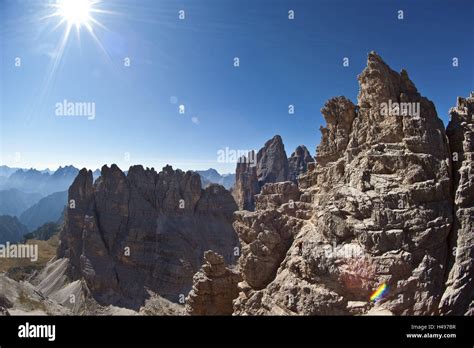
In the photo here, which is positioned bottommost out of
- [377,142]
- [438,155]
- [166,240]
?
[166,240]

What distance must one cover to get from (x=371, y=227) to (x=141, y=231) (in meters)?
93.8

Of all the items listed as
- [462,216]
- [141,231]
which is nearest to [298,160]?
[141,231]

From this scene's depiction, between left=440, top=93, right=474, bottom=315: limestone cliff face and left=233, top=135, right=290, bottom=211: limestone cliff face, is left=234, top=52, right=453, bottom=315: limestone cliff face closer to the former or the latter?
left=440, top=93, right=474, bottom=315: limestone cliff face

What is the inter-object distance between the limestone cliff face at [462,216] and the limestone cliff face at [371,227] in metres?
0.53

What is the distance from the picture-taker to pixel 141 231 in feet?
337

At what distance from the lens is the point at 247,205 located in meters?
160

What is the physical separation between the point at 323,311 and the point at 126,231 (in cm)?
9511

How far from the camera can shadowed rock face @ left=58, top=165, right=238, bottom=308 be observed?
3565 inches

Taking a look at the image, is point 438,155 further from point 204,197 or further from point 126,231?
point 204,197

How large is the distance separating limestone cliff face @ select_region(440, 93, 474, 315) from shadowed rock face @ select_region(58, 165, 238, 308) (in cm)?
7936

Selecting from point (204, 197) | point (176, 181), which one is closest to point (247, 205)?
point (204, 197)

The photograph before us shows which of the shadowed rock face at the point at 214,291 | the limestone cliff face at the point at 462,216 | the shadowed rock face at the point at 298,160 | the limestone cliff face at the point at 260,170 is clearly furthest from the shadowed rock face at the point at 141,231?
the limestone cliff face at the point at 462,216

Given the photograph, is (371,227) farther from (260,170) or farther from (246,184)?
(260,170)

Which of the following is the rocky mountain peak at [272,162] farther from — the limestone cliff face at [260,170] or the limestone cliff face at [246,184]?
the limestone cliff face at [246,184]
